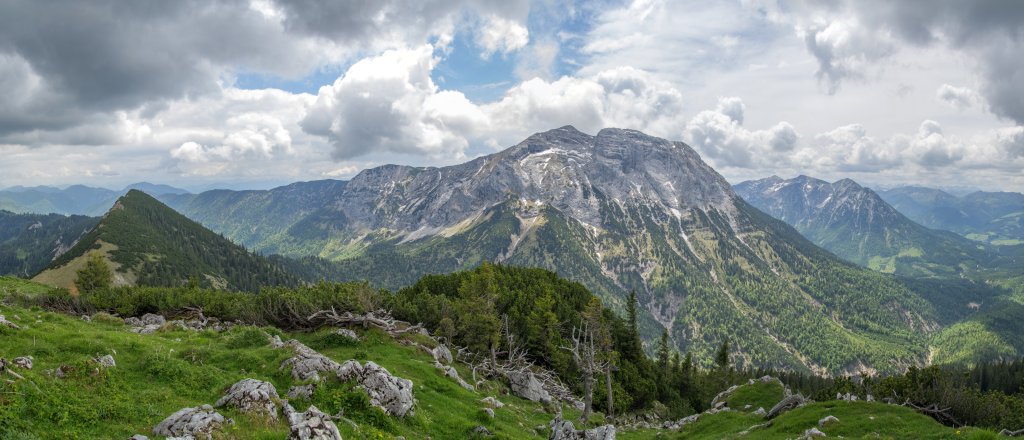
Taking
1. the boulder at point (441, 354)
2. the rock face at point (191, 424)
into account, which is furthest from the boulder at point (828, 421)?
the rock face at point (191, 424)

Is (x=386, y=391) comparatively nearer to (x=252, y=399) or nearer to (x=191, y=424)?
(x=252, y=399)

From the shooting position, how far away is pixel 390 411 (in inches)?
1063

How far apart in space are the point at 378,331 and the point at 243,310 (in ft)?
73.7

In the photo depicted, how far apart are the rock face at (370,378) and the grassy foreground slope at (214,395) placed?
70 cm

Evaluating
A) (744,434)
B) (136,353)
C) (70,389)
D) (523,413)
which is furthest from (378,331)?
(744,434)

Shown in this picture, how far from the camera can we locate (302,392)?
26172mm

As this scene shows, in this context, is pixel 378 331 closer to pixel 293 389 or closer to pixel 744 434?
pixel 293 389

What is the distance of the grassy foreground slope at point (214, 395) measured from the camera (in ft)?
59.9

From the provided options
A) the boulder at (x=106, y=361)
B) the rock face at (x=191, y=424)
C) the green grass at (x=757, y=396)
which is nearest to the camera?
the rock face at (x=191, y=424)

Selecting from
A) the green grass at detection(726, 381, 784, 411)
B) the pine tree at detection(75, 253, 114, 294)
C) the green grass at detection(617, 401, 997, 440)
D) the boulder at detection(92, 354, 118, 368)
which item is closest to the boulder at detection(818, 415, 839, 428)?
the green grass at detection(617, 401, 997, 440)

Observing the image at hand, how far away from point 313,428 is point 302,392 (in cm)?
824

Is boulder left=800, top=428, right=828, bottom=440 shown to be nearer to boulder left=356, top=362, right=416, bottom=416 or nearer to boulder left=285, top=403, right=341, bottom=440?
boulder left=356, top=362, right=416, bottom=416

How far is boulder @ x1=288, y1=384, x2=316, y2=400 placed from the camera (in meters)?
25.9

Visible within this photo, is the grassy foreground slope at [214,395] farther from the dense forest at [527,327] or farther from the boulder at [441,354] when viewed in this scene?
the dense forest at [527,327]
